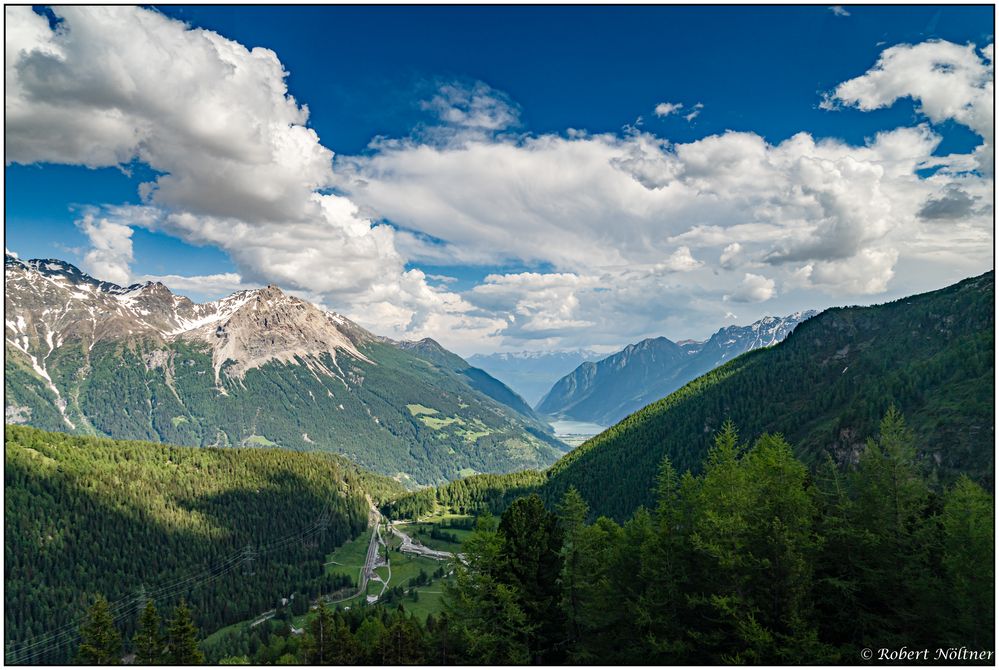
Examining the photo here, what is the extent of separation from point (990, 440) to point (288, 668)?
6256 inches

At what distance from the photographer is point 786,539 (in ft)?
93.4

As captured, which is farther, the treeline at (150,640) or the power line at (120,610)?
the power line at (120,610)

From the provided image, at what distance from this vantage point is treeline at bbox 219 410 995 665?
93.9 ft

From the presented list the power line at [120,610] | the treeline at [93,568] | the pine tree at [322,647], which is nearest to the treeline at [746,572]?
the pine tree at [322,647]

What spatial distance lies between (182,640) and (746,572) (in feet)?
206

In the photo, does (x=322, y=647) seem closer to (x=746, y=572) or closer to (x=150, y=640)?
(x=150, y=640)

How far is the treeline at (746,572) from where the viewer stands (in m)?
28.6

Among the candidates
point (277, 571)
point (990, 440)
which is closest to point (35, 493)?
point (277, 571)

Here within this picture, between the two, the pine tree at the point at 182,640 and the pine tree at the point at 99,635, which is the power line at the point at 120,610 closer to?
the pine tree at the point at 99,635

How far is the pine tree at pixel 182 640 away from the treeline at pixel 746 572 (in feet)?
127

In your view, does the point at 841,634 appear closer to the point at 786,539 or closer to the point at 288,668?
the point at 786,539

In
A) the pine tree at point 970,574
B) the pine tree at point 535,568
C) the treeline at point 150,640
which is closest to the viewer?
the pine tree at point 970,574

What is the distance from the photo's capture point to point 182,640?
202 feet

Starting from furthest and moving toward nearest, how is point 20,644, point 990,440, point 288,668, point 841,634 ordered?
1. point 20,644
2. point 990,440
3. point 288,668
4. point 841,634
